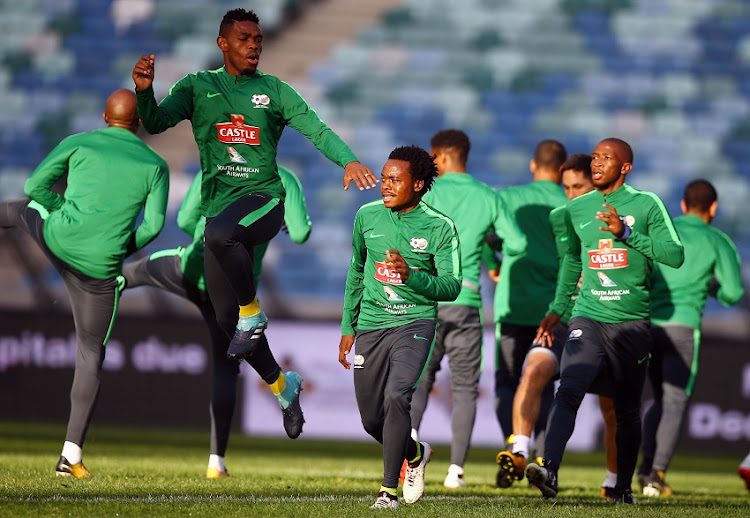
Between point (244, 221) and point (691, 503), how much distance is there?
10.5 ft

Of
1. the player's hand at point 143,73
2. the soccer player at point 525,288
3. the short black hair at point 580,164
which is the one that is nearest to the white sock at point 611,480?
the soccer player at point 525,288

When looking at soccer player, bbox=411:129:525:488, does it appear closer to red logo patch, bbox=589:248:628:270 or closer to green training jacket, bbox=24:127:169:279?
red logo patch, bbox=589:248:628:270

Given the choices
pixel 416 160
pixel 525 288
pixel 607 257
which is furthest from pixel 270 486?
pixel 525 288

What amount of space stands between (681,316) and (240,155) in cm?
386

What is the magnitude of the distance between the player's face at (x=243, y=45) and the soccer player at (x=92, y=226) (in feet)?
3.21

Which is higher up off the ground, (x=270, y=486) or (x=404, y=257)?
(x=404, y=257)

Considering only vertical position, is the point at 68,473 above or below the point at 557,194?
below

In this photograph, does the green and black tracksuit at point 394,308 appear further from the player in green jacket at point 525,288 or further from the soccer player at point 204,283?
the player in green jacket at point 525,288

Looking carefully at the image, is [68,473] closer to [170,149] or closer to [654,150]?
[170,149]

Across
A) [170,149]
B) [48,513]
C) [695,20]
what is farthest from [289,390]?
[695,20]

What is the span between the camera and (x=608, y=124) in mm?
19203

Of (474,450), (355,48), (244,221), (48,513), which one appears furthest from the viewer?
(355,48)

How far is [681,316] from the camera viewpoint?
8.58m

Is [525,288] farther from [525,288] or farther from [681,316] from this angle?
[681,316]
